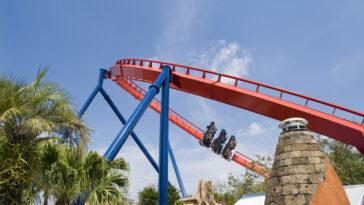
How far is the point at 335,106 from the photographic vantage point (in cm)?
1661

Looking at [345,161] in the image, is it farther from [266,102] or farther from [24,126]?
[24,126]

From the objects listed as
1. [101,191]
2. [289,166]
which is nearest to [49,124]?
Result: [101,191]

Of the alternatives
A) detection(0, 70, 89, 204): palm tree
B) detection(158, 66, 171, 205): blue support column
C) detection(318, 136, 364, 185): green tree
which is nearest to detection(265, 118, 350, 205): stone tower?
detection(0, 70, 89, 204): palm tree

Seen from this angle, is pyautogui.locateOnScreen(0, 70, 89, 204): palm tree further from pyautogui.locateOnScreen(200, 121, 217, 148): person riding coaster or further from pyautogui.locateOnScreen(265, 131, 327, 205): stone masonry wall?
pyautogui.locateOnScreen(200, 121, 217, 148): person riding coaster

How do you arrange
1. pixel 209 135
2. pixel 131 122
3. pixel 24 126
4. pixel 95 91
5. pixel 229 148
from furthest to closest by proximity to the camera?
pixel 229 148, pixel 209 135, pixel 95 91, pixel 131 122, pixel 24 126

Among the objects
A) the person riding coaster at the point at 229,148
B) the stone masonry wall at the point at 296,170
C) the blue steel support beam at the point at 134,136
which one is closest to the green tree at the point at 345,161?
the person riding coaster at the point at 229,148

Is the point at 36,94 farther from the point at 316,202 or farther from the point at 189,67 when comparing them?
the point at 189,67

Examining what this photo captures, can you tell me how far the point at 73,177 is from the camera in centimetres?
764

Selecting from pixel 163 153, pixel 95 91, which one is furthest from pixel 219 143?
pixel 163 153

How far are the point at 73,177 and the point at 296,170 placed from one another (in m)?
4.23

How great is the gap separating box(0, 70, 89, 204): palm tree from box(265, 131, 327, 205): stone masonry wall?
13.8 feet

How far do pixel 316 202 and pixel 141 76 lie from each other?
15.9 m

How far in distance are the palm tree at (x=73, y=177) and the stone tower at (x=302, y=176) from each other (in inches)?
123

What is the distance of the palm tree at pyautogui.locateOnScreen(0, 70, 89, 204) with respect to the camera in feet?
22.2
